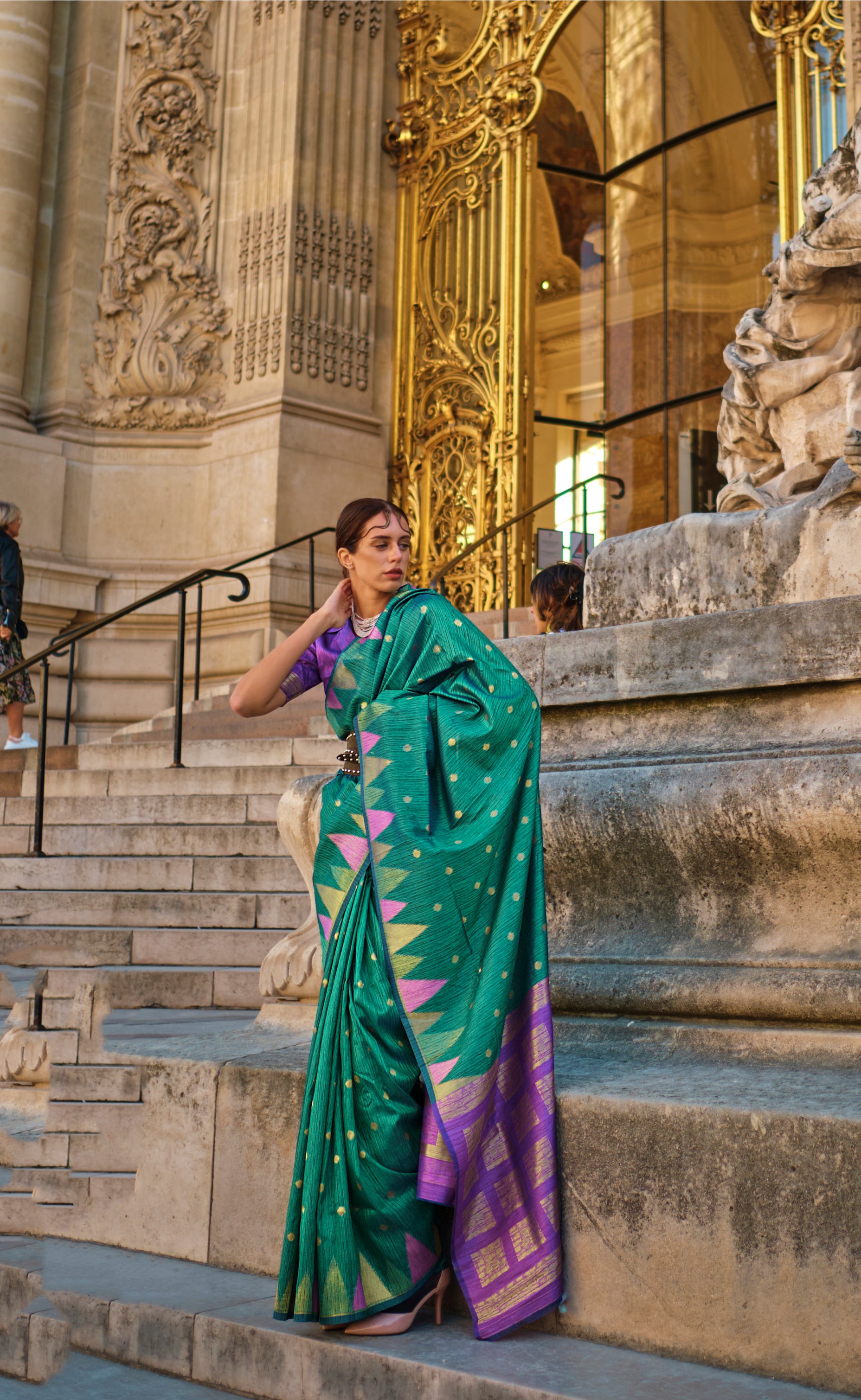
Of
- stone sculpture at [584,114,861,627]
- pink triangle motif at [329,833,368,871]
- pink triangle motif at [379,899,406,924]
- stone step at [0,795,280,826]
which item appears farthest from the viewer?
stone step at [0,795,280,826]

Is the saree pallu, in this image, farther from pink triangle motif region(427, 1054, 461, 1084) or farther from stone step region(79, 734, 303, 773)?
stone step region(79, 734, 303, 773)

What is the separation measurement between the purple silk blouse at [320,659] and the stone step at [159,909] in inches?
116

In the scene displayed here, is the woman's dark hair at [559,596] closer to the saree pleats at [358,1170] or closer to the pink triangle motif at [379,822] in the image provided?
the pink triangle motif at [379,822]

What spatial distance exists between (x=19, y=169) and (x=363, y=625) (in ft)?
37.8

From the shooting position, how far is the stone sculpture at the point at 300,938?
11.5ft

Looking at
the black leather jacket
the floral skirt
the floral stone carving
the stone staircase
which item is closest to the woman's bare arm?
the stone staircase

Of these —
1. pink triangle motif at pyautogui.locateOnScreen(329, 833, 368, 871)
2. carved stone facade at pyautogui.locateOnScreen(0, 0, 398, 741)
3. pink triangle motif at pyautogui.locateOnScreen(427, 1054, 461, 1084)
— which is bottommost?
pink triangle motif at pyautogui.locateOnScreen(427, 1054, 461, 1084)

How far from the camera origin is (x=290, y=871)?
611 centimetres

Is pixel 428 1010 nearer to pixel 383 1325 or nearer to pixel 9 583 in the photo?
pixel 383 1325

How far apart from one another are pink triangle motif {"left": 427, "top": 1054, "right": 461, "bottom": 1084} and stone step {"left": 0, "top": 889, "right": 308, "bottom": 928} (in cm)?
329

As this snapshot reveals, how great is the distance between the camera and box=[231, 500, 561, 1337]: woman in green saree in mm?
2482

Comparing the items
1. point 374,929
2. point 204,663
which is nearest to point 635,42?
point 204,663

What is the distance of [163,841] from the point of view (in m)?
6.76

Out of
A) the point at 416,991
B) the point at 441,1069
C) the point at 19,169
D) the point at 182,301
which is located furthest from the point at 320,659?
the point at 19,169
